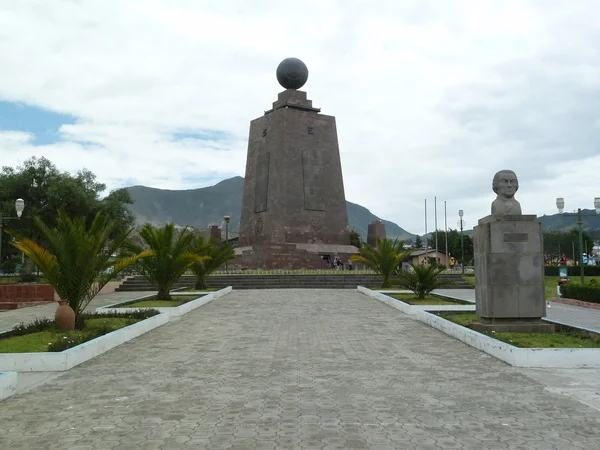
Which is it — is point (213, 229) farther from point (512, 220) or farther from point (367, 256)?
point (512, 220)

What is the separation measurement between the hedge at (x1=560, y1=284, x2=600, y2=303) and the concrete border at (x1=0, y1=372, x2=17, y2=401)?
1518cm

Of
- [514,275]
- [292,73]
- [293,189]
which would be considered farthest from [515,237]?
[292,73]

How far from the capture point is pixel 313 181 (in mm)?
32625

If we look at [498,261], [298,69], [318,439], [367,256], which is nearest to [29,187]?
[298,69]

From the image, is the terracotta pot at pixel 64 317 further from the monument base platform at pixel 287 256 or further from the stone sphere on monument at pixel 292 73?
the stone sphere on monument at pixel 292 73

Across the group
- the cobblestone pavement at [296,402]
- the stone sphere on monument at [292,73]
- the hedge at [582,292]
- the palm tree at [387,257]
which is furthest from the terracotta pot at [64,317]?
the stone sphere on monument at [292,73]

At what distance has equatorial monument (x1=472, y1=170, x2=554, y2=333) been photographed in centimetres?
877

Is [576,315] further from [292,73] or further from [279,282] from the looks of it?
[292,73]

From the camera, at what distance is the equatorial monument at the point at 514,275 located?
8.77 metres

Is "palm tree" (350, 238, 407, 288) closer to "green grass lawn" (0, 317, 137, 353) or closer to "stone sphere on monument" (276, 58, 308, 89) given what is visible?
"green grass lawn" (0, 317, 137, 353)

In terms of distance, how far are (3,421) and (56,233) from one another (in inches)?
201

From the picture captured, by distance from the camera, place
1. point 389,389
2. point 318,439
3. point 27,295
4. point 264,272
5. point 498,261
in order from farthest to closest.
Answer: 1. point 264,272
2. point 27,295
3. point 498,261
4. point 389,389
5. point 318,439

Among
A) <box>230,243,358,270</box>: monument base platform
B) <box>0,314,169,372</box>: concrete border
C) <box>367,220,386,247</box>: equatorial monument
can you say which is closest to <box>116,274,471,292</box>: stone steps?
<box>230,243,358,270</box>: monument base platform

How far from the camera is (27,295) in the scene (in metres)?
17.4
